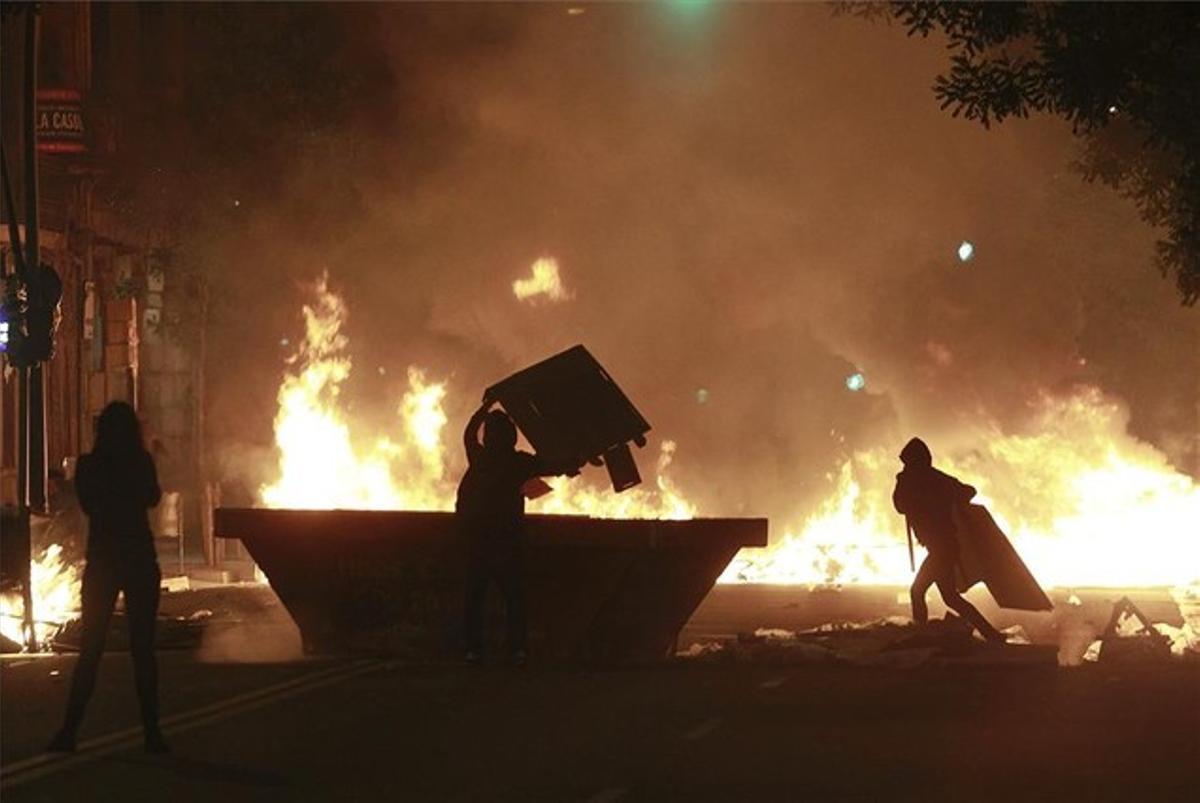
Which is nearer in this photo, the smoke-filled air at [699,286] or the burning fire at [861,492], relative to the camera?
the burning fire at [861,492]

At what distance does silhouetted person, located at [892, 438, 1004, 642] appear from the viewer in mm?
20672

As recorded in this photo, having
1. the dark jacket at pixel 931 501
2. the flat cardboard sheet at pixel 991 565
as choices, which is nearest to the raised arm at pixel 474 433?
the dark jacket at pixel 931 501

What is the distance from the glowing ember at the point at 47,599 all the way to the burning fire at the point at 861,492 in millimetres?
13933

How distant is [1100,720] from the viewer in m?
15.1

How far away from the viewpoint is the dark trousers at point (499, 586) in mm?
18234

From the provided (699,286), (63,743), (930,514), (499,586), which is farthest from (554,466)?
(699,286)

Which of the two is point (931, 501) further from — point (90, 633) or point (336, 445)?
point (336, 445)

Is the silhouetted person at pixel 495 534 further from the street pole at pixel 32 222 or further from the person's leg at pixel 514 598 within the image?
the street pole at pixel 32 222

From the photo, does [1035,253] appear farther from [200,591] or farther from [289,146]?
[200,591]

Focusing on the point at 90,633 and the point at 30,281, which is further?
the point at 30,281

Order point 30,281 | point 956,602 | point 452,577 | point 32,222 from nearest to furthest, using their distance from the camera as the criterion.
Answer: point 452,577 → point 956,602 → point 32,222 → point 30,281

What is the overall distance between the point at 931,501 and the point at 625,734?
6929mm

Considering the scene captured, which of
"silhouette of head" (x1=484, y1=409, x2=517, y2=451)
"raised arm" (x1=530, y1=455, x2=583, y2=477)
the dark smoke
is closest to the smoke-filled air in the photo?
the dark smoke

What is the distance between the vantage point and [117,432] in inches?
543
